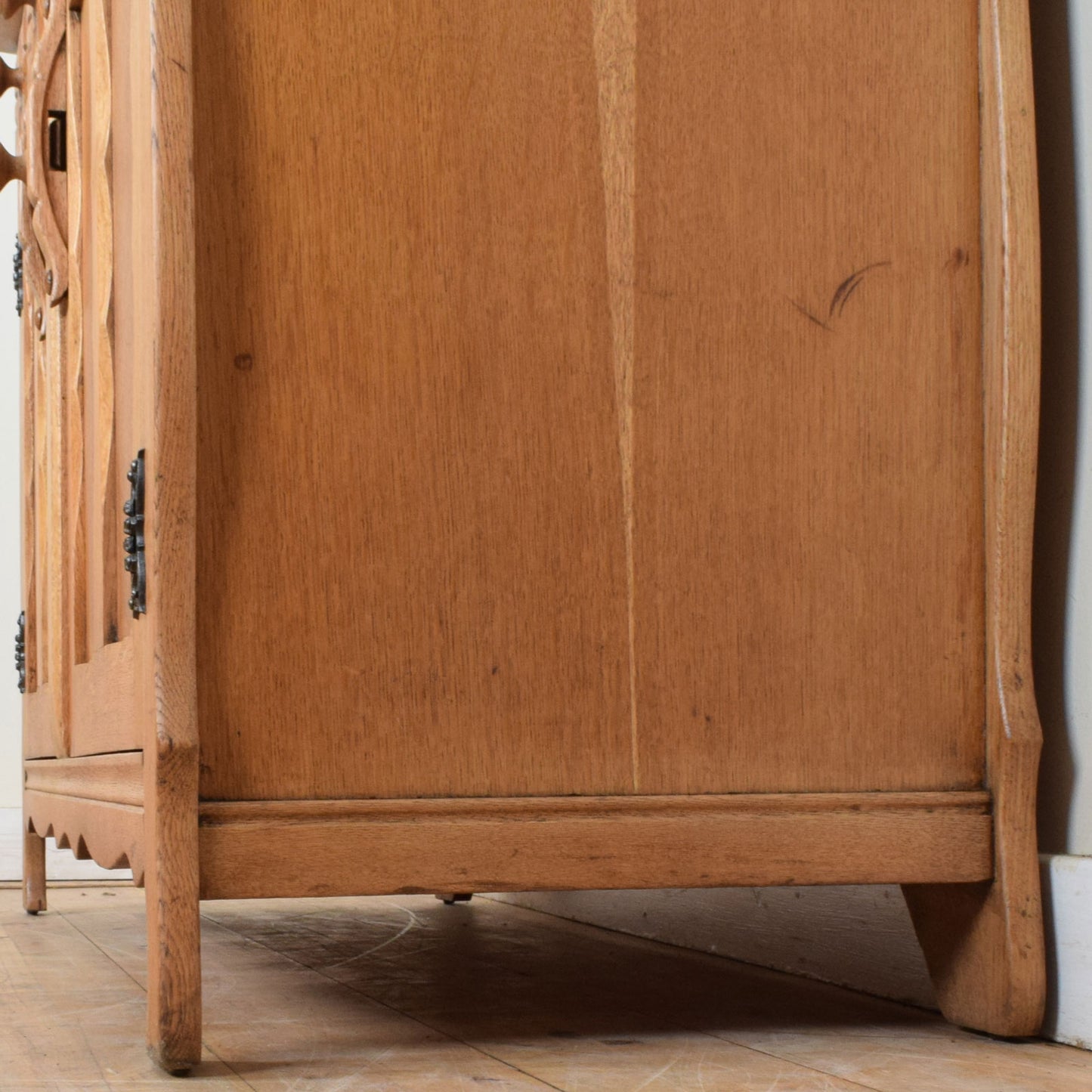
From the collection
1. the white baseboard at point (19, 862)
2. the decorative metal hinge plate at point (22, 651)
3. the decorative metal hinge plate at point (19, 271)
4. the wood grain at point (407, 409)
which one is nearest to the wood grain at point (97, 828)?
the wood grain at point (407, 409)

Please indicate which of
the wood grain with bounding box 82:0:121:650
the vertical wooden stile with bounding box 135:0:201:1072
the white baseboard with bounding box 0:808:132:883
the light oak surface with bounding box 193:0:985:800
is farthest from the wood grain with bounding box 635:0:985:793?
the white baseboard with bounding box 0:808:132:883

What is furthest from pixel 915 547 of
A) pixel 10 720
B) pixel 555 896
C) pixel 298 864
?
pixel 10 720

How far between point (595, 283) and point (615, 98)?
0.42 feet

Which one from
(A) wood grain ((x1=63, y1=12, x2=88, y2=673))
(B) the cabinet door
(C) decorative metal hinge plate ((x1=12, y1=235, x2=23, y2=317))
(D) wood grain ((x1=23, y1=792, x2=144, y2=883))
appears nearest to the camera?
(D) wood grain ((x1=23, y1=792, x2=144, y2=883))

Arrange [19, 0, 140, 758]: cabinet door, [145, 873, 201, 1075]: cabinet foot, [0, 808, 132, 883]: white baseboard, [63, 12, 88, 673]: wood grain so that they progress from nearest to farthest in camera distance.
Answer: [145, 873, 201, 1075]: cabinet foot, [19, 0, 140, 758]: cabinet door, [63, 12, 88, 673]: wood grain, [0, 808, 132, 883]: white baseboard

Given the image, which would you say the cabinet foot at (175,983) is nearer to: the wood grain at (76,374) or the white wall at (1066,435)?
the wood grain at (76,374)

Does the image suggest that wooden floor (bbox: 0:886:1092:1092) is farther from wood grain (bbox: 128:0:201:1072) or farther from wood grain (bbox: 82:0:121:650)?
wood grain (bbox: 82:0:121:650)

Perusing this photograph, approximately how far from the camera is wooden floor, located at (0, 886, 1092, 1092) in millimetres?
854

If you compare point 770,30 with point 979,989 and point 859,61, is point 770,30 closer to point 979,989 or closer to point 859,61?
point 859,61

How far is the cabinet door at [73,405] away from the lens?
109cm

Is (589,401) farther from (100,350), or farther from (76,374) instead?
(76,374)

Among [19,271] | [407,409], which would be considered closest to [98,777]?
[407,409]

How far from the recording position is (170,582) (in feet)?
2.86

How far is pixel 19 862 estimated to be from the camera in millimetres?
2355
